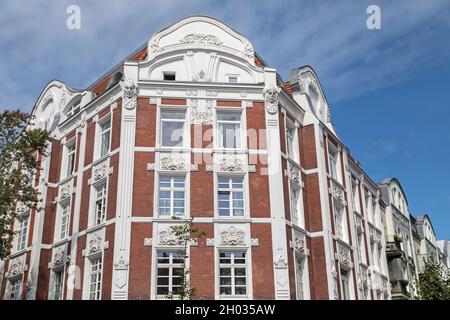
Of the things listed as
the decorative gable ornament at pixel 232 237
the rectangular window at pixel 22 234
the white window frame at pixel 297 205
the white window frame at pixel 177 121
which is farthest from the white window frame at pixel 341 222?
the rectangular window at pixel 22 234

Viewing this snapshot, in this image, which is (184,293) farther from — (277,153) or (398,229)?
(398,229)

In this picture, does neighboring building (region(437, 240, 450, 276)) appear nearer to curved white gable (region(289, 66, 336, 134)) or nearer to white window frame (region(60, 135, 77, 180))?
curved white gable (region(289, 66, 336, 134))

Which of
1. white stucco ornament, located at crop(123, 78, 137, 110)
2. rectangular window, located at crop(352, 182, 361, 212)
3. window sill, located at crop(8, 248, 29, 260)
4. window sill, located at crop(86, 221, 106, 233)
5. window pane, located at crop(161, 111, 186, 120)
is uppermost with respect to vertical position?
white stucco ornament, located at crop(123, 78, 137, 110)

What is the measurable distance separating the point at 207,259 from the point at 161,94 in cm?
803

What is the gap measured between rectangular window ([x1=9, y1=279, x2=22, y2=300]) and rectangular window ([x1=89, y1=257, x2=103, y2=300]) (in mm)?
5833

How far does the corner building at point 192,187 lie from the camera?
2339cm

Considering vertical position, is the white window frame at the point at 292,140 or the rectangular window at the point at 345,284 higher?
the white window frame at the point at 292,140

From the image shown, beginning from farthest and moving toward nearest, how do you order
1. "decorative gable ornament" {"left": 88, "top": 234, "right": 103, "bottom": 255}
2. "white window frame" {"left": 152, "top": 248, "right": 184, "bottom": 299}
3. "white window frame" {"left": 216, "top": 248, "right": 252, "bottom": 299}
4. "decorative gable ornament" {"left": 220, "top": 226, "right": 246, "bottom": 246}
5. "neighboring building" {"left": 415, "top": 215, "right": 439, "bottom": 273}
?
"neighboring building" {"left": 415, "top": 215, "right": 439, "bottom": 273} < "decorative gable ornament" {"left": 88, "top": 234, "right": 103, "bottom": 255} < "decorative gable ornament" {"left": 220, "top": 226, "right": 246, "bottom": 246} < "white window frame" {"left": 216, "top": 248, "right": 252, "bottom": 299} < "white window frame" {"left": 152, "top": 248, "right": 184, "bottom": 299}

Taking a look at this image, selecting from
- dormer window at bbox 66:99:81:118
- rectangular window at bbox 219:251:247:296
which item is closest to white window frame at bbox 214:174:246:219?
rectangular window at bbox 219:251:247:296

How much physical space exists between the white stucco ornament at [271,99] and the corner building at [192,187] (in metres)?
0.05

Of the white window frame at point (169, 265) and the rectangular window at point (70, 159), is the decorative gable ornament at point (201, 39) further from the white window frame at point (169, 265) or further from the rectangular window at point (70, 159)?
the white window frame at point (169, 265)

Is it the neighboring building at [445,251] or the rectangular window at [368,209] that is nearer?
the rectangular window at [368,209]

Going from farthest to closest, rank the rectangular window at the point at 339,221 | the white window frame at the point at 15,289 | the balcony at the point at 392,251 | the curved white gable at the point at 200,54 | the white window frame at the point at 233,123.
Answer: the balcony at the point at 392,251
the rectangular window at the point at 339,221
the white window frame at the point at 15,289
the curved white gable at the point at 200,54
the white window frame at the point at 233,123

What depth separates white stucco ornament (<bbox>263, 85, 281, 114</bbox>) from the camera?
1045 inches
